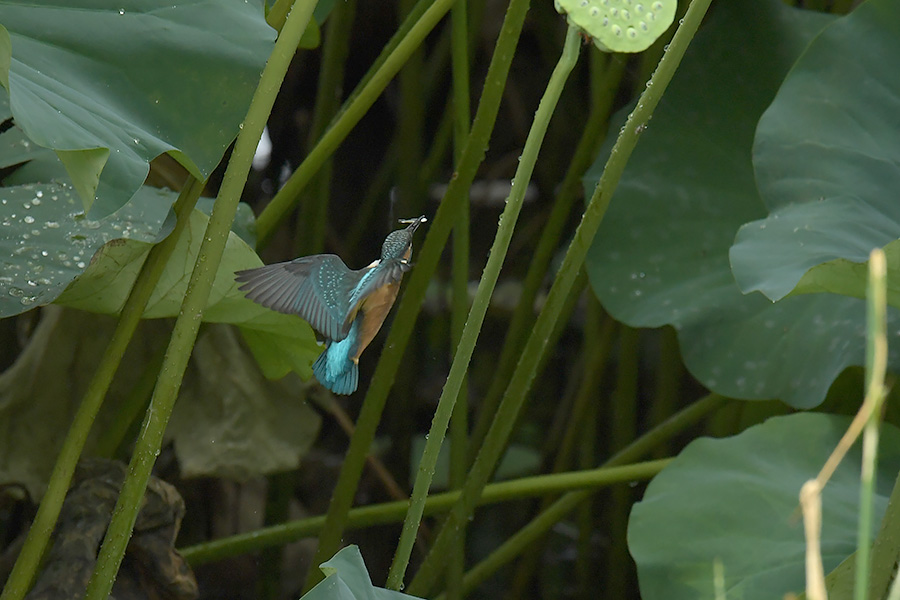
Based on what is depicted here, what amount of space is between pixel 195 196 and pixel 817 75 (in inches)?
24.7

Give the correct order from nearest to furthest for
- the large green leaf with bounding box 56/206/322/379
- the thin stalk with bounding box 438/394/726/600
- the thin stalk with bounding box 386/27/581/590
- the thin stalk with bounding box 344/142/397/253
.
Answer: the thin stalk with bounding box 386/27/581/590
the large green leaf with bounding box 56/206/322/379
the thin stalk with bounding box 438/394/726/600
the thin stalk with bounding box 344/142/397/253

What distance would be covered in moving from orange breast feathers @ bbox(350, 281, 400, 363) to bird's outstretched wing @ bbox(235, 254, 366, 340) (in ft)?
0.04

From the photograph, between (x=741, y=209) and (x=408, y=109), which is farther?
(x=408, y=109)

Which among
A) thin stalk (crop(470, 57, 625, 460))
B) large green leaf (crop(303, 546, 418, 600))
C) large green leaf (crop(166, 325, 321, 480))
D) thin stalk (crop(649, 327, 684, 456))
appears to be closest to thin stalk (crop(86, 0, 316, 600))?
large green leaf (crop(303, 546, 418, 600))

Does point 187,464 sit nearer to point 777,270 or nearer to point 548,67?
point 777,270

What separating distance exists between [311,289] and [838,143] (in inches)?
23.3

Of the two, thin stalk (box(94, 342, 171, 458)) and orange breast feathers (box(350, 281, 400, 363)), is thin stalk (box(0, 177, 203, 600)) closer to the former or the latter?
orange breast feathers (box(350, 281, 400, 363))

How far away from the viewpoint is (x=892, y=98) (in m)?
0.96

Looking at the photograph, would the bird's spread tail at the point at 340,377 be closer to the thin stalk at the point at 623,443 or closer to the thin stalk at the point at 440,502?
the thin stalk at the point at 440,502

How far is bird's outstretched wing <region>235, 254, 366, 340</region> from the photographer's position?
1.88ft

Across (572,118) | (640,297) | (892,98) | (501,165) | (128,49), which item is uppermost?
(128,49)

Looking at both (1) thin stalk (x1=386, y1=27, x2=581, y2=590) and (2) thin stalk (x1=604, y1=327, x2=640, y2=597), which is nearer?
(1) thin stalk (x1=386, y1=27, x2=581, y2=590)

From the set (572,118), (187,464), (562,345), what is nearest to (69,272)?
(187,464)

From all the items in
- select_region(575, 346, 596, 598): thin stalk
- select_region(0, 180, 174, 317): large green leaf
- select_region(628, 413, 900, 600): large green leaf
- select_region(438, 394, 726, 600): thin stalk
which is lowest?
select_region(575, 346, 596, 598): thin stalk
